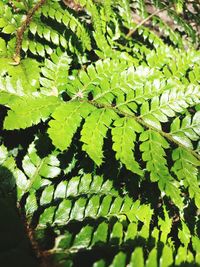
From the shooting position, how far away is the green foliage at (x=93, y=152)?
139cm

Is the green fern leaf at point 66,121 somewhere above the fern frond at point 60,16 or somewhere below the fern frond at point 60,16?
below

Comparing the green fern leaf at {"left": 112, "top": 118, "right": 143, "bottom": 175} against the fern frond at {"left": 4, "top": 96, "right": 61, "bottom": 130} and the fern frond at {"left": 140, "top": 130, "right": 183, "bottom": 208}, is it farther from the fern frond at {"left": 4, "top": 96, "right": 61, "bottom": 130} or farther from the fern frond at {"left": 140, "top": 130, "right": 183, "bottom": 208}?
the fern frond at {"left": 4, "top": 96, "right": 61, "bottom": 130}

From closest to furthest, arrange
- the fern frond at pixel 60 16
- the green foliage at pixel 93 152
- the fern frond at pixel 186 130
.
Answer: the green foliage at pixel 93 152
the fern frond at pixel 186 130
the fern frond at pixel 60 16

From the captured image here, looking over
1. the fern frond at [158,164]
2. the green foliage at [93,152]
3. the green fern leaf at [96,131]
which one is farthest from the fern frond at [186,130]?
the green fern leaf at [96,131]

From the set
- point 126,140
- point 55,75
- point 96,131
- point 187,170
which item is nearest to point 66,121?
point 96,131

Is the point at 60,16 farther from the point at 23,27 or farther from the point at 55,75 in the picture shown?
the point at 55,75

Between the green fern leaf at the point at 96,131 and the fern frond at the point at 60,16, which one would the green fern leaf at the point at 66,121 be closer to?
the green fern leaf at the point at 96,131

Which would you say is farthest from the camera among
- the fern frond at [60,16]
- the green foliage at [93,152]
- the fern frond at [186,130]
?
the fern frond at [60,16]

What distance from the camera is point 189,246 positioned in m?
1.86

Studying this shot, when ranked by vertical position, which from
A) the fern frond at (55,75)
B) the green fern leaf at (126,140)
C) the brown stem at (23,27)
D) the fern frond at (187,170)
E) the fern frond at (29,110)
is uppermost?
the brown stem at (23,27)

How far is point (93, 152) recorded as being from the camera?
1422 mm

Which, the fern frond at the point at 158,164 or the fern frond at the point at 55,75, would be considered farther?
the fern frond at the point at 55,75

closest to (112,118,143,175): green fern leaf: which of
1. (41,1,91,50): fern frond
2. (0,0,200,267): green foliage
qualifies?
(0,0,200,267): green foliage

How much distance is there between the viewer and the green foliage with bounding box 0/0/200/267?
139 cm
